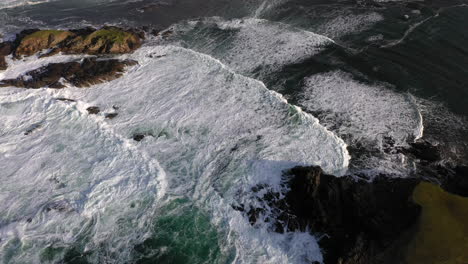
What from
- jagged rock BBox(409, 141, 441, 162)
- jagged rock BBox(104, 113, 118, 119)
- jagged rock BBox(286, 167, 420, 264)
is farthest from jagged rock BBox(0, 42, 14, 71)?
jagged rock BBox(409, 141, 441, 162)

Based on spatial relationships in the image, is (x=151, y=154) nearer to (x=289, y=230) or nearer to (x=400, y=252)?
(x=289, y=230)

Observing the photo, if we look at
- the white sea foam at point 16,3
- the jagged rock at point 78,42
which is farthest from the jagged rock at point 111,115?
the white sea foam at point 16,3

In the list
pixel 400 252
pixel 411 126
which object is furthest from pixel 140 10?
pixel 400 252

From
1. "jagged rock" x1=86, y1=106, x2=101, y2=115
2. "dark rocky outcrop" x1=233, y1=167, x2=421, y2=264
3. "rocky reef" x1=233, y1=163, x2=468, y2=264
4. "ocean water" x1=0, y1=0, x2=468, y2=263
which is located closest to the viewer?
"rocky reef" x1=233, y1=163, x2=468, y2=264

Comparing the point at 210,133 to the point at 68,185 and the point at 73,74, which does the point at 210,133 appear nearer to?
the point at 68,185

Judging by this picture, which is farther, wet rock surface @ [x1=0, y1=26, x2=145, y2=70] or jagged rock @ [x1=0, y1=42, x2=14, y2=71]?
wet rock surface @ [x1=0, y1=26, x2=145, y2=70]

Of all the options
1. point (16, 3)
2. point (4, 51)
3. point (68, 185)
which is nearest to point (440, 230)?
point (68, 185)

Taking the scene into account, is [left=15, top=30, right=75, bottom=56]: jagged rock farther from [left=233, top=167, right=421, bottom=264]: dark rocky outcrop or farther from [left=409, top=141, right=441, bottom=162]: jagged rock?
[left=409, top=141, right=441, bottom=162]: jagged rock
